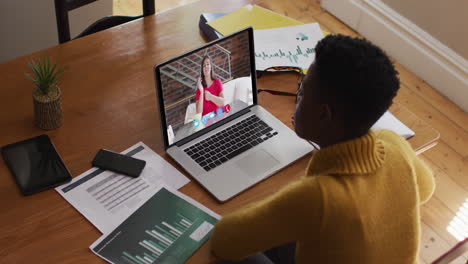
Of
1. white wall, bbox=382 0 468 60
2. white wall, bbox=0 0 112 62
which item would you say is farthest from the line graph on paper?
white wall, bbox=382 0 468 60

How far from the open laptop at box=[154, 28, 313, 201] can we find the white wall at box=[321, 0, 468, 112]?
1635mm

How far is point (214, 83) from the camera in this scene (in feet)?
5.04

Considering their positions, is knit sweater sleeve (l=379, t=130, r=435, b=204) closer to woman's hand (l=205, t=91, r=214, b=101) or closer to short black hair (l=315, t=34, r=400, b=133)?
short black hair (l=315, t=34, r=400, b=133)

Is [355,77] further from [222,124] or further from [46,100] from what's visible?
[46,100]

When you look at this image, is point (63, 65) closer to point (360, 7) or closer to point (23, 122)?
point (23, 122)

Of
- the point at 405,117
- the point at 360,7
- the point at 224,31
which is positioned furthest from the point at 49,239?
the point at 360,7

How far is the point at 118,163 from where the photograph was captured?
147 cm

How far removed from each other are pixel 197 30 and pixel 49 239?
0.93m

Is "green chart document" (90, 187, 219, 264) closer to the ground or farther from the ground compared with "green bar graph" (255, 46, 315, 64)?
closer to the ground

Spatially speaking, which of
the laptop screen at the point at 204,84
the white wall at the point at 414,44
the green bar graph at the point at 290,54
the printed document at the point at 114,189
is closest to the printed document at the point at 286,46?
the green bar graph at the point at 290,54

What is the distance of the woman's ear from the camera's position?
3.91 ft

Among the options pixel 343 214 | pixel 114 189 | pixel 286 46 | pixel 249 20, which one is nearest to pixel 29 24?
pixel 249 20

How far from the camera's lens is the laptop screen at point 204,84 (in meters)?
1.46

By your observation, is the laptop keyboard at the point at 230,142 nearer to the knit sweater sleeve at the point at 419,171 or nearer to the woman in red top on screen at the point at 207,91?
the woman in red top on screen at the point at 207,91
